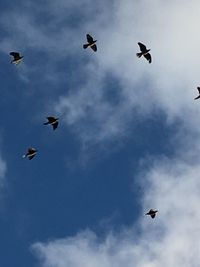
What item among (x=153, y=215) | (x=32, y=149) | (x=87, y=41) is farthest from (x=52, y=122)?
(x=153, y=215)

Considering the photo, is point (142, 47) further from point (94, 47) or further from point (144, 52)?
point (94, 47)

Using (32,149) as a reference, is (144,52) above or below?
above

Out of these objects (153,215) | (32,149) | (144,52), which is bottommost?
(153,215)

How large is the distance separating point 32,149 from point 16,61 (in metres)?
9.70

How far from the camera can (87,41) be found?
76688 millimetres

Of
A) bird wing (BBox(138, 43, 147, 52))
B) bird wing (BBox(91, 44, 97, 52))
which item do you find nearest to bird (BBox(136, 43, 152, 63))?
bird wing (BBox(138, 43, 147, 52))

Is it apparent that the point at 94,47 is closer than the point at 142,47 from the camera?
Yes

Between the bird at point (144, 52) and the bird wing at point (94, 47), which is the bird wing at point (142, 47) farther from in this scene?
the bird wing at point (94, 47)

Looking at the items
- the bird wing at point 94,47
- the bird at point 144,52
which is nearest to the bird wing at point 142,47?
the bird at point 144,52

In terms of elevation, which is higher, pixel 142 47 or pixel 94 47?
pixel 94 47

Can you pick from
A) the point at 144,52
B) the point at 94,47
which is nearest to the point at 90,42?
the point at 94,47

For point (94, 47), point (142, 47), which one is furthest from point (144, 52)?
point (94, 47)

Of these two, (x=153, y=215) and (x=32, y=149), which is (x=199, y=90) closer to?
(x=153, y=215)

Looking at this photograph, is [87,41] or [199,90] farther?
[199,90]
